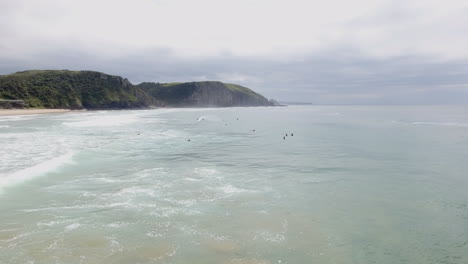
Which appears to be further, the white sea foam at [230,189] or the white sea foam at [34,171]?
the white sea foam at [34,171]

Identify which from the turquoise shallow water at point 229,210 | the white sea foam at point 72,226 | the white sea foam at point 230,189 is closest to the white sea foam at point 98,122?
the turquoise shallow water at point 229,210

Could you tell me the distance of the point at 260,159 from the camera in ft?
116

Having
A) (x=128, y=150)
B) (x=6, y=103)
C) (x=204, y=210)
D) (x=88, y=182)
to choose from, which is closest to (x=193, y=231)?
(x=204, y=210)

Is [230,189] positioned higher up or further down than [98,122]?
further down

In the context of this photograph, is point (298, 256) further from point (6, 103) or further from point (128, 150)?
point (6, 103)

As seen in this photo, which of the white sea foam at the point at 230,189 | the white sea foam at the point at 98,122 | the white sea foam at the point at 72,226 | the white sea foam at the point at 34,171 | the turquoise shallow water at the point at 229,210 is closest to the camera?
the turquoise shallow water at the point at 229,210

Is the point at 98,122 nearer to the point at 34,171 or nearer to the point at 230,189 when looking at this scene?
the point at 34,171

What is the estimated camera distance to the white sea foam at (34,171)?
23.1 m

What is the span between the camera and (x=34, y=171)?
86.2 ft

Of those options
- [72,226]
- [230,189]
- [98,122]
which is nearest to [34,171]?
[72,226]

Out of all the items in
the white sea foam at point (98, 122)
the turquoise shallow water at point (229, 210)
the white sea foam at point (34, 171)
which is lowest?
the turquoise shallow water at point (229, 210)

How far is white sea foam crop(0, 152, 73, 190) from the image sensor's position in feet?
75.6

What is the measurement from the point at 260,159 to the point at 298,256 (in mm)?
22852

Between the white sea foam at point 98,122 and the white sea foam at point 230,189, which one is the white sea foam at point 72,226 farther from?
the white sea foam at point 98,122
